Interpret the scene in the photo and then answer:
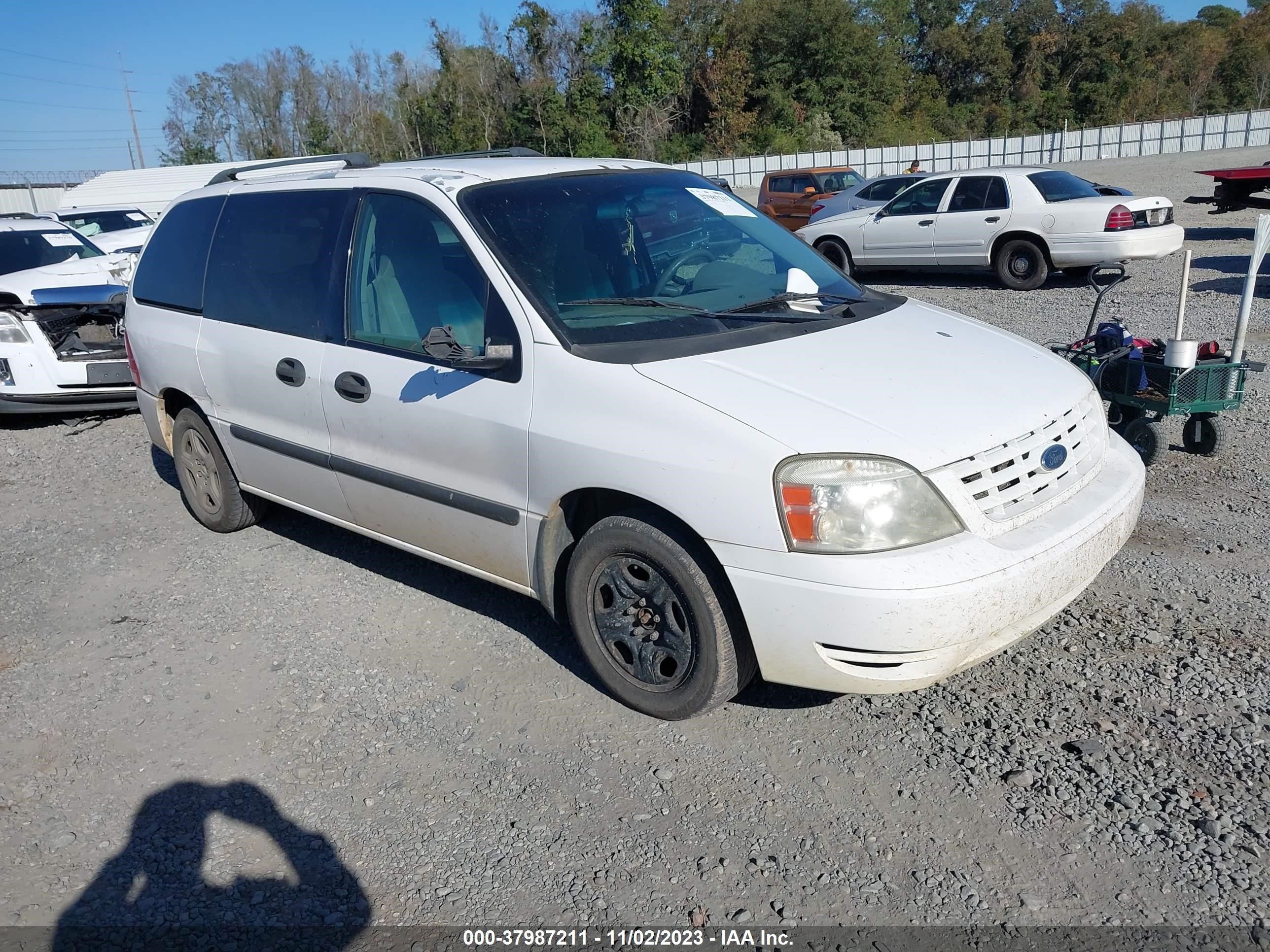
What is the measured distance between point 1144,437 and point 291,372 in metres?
4.57

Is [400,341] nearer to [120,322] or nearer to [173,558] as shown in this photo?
[173,558]

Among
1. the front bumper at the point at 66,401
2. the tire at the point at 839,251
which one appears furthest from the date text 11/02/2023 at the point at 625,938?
the tire at the point at 839,251

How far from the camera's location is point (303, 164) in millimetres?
5516

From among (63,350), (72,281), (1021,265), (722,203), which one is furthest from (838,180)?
(722,203)

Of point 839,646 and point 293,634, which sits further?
point 293,634

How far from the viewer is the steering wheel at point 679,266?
393 centimetres

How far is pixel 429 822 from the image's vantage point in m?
3.11

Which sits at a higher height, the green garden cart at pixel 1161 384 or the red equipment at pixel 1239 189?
the red equipment at pixel 1239 189

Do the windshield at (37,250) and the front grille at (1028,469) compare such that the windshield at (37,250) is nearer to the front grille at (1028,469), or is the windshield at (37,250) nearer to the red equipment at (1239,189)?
the front grille at (1028,469)

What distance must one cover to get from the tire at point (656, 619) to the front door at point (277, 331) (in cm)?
151

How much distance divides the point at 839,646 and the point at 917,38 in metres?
72.9

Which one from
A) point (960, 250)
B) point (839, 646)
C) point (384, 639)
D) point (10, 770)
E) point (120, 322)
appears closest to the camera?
point (839, 646)

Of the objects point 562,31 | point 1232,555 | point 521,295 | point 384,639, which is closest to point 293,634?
point 384,639

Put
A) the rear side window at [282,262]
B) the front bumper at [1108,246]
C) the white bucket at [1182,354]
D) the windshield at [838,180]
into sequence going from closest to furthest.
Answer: the rear side window at [282,262], the white bucket at [1182,354], the front bumper at [1108,246], the windshield at [838,180]
